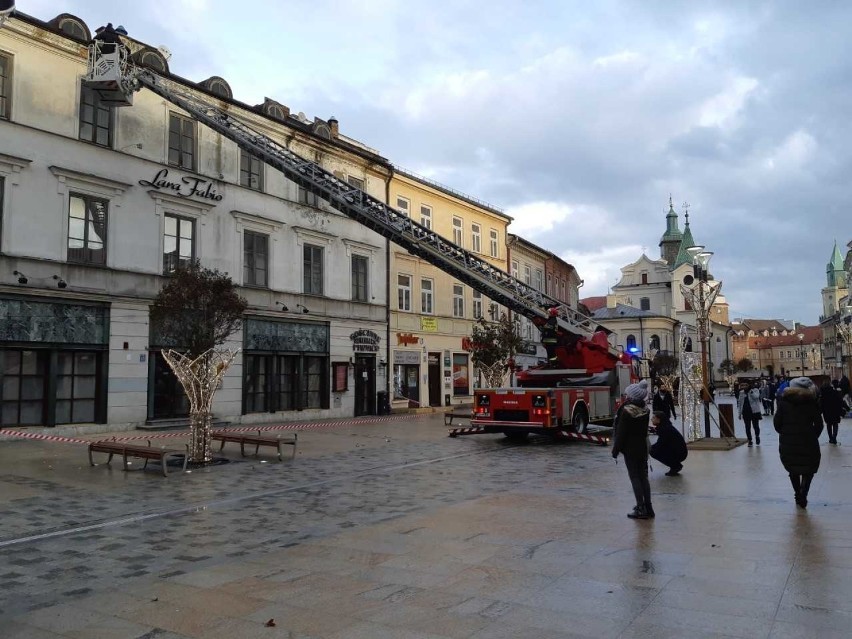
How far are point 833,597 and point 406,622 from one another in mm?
3316

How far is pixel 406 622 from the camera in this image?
5.18 metres

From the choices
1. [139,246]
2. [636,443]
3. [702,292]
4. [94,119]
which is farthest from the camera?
[139,246]

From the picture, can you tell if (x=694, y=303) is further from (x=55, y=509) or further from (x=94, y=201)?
(x=94, y=201)

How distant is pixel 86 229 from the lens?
2128 centimetres

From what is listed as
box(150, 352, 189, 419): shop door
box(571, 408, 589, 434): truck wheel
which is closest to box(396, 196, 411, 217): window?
box(150, 352, 189, 419): shop door

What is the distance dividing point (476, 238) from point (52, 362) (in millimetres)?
25653

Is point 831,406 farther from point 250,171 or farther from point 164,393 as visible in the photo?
point 250,171

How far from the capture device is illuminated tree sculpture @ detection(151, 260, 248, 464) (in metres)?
14.6

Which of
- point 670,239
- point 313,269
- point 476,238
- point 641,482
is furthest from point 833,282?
point 641,482

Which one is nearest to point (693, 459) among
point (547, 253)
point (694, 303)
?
point (694, 303)

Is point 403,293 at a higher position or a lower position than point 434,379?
higher

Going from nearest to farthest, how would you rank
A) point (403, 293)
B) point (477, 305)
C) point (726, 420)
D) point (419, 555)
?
point (419, 555) < point (726, 420) < point (403, 293) < point (477, 305)

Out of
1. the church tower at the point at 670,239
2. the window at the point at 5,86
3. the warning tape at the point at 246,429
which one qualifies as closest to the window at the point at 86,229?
the window at the point at 5,86

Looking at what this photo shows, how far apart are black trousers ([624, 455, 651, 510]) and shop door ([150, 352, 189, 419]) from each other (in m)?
17.0
